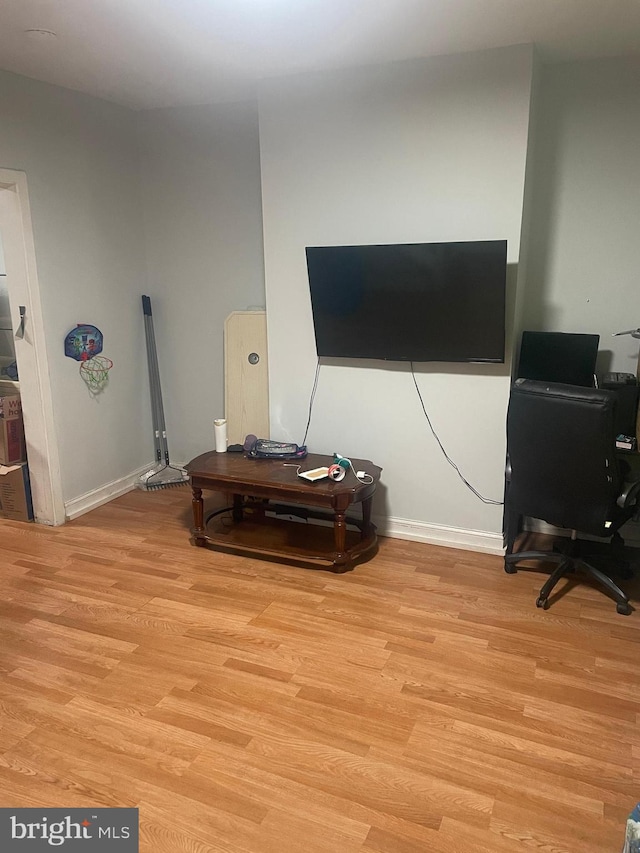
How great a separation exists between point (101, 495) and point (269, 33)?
2923 mm

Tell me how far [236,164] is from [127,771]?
344 cm

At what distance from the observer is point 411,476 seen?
3658 millimetres

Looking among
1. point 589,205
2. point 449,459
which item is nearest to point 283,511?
point 449,459

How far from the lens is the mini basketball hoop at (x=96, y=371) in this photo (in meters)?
4.07

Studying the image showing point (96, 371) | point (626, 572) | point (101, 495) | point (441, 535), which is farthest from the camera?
point (101, 495)

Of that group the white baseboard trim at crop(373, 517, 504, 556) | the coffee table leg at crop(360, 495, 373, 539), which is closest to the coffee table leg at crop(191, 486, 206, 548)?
the coffee table leg at crop(360, 495, 373, 539)

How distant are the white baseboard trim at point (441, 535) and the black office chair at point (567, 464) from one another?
479mm

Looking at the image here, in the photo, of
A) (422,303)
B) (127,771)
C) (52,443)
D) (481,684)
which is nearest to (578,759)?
(481,684)

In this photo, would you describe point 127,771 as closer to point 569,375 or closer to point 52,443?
point 52,443

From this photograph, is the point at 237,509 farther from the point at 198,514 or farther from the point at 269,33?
the point at 269,33

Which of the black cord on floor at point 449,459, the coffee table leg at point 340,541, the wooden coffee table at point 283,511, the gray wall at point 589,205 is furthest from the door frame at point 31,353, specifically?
the gray wall at point 589,205

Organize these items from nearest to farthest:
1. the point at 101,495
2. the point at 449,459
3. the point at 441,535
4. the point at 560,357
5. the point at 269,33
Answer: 1. the point at 269,33
2. the point at 560,357
3. the point at 449,459
4. the point at 441,535
5. the point at 101,495

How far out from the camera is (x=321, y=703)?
236 cm

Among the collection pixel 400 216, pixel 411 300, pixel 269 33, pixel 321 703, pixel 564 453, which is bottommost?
pixel 321 703
